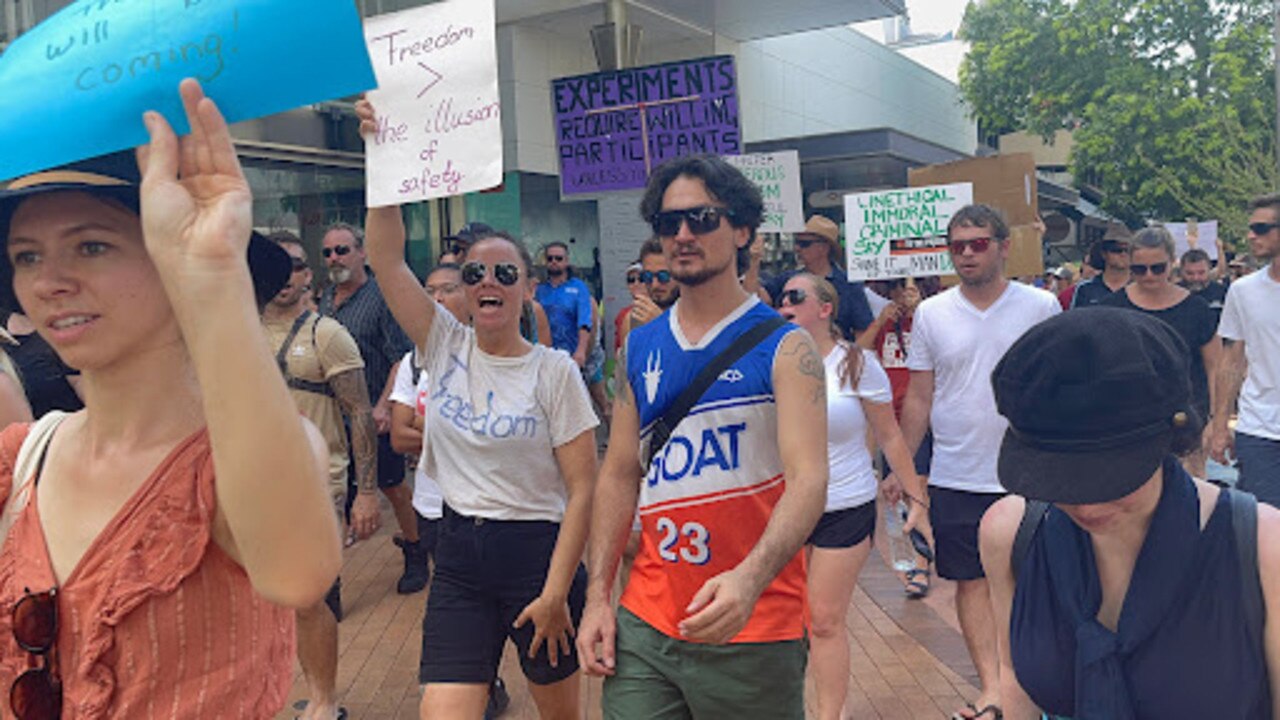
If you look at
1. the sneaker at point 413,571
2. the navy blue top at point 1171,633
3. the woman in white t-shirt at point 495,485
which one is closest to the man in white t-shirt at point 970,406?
the woman in white t-shirt at point 495,485

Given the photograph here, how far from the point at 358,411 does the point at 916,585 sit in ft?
12.0

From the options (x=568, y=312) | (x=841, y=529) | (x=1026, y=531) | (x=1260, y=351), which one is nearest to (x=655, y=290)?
(x=841, y=529)

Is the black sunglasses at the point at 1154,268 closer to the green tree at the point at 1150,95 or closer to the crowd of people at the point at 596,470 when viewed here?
the crowd of people at the point at 596,470

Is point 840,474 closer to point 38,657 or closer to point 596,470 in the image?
point 596,470

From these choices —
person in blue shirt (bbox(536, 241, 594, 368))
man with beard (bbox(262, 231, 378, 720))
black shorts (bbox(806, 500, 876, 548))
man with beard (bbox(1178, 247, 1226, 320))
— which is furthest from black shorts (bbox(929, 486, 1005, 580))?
man with beard (bbox(1178, 247, 1226, 320))

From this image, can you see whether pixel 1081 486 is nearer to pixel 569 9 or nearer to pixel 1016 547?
pixel 1016 547

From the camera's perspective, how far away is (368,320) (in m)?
6.84

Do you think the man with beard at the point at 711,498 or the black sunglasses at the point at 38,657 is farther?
the man with beard at the point at 711,498

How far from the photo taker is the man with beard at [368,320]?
265 inches

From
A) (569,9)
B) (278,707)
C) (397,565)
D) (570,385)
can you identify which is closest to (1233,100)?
(569,9)

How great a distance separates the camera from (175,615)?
1.67m

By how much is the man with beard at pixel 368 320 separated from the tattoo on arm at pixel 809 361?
12.7ft

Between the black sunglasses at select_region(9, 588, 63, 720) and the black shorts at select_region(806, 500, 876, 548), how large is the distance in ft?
11.0

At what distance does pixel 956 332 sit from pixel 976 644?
1376 mm
